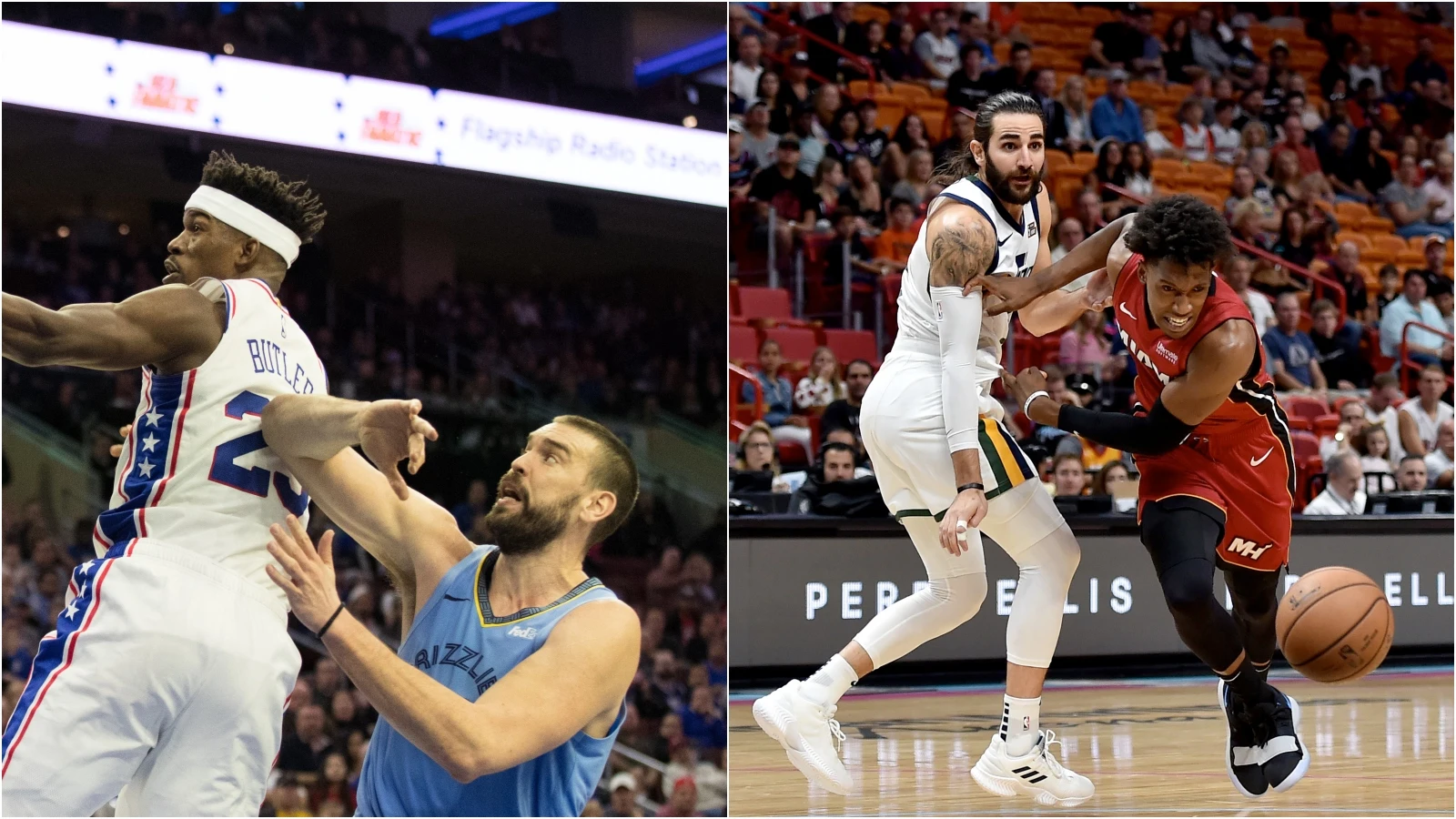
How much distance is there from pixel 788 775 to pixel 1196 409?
6.08ft

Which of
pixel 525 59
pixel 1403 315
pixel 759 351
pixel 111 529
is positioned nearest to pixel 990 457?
pixel 111 529

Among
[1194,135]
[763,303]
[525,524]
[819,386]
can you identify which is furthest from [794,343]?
[525,524]

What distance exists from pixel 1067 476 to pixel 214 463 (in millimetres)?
5328

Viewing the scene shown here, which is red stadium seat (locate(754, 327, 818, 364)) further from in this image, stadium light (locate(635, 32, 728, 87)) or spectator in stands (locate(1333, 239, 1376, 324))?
spectator in stands (locate(1333, 239, 1376, 324))

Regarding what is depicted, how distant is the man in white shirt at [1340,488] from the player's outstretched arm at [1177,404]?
468cm

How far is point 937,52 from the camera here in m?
11.9

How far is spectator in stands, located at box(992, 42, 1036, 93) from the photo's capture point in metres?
11.2

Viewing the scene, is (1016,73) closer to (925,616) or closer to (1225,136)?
(1225,136)

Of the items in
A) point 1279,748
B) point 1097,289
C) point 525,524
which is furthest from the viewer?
point 1097,289

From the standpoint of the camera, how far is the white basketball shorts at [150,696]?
3369 millimetres

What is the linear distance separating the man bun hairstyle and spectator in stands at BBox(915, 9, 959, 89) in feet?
27.4

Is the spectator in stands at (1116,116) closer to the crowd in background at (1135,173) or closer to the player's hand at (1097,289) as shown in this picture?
the crowd in background at (1135,173)

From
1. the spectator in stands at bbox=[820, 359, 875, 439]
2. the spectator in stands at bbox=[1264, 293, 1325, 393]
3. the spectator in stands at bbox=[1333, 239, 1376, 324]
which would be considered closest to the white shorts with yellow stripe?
the spectator in stands at bbox=[820, 359, 875, 439]

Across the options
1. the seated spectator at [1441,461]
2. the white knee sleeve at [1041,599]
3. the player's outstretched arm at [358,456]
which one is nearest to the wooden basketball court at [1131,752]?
the white knee sleeve at [1041,599]
